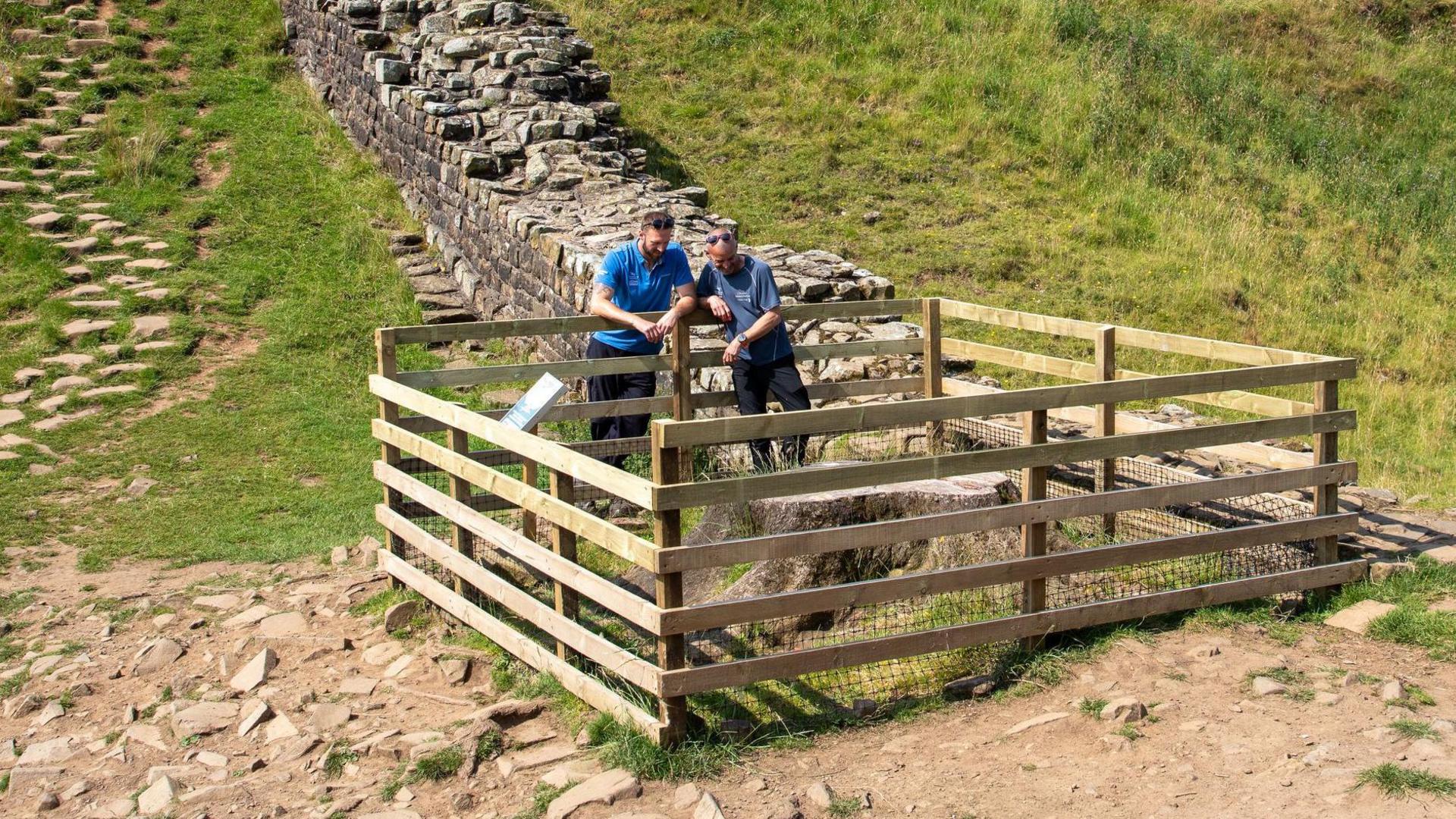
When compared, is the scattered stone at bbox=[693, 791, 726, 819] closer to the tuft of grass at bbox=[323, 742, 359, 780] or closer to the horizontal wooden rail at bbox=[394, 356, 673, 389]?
the tuft of grass at bbox=[323, 742, 359, 780]

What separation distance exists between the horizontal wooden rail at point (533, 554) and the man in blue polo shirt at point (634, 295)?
57.5 inches

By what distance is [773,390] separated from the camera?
A: 7.73 meters

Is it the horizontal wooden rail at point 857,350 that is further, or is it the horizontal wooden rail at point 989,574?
the horizontal wooden rail at point 857,350

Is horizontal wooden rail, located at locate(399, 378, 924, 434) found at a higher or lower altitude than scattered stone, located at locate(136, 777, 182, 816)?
higher

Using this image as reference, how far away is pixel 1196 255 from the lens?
43.4 ft

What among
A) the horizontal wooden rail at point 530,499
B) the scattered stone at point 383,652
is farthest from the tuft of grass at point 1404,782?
the scattered stone at point 383,652

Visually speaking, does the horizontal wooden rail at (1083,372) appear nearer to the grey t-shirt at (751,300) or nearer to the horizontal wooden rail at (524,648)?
the grey t-shirt at (751,300)

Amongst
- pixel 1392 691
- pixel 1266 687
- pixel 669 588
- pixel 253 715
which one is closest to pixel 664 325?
pixel 669 588

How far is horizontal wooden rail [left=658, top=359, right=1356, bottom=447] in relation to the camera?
16.0ft

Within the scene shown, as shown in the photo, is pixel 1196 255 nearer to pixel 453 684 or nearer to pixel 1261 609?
pixel 1261 609

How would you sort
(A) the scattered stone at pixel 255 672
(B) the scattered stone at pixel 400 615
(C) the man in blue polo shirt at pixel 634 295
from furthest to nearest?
(C) the man in blue polo shirt at pixel 634 295 < (B) the scattered stone at pixel 400 615 < (A) the scattered stone at pixel 255 672

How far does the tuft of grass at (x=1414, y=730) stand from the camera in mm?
4715

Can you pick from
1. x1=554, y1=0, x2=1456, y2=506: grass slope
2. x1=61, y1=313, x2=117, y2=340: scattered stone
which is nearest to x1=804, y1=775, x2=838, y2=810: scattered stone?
x1=554, y1=0, x2=1456, y2=506: grass slope

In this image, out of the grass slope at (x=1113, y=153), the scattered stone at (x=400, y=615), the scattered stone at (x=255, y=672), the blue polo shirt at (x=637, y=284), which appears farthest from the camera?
the grass slope at (x=1113, y=153)
